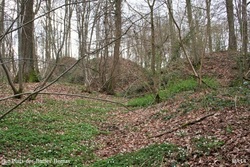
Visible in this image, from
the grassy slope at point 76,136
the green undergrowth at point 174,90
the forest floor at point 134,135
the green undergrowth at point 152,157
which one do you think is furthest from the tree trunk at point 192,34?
the green undergrowth at point 152,157

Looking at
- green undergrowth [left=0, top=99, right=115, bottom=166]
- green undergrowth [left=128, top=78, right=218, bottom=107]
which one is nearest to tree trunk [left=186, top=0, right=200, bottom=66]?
green undergrowth [left=128, top=78, right=218, bottom=107]

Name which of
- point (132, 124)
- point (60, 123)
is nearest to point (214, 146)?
point (132, 124)

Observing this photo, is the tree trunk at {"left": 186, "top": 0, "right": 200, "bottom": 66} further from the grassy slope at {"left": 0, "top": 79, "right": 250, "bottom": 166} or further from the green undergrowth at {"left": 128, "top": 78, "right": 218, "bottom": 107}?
the grassy slope at {"left": 0, "top": 79, "right": 250, "bottom": 166}

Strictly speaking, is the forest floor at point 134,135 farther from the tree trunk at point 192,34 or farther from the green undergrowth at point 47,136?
the tree trunk at point 192,34

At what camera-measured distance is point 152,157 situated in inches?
177

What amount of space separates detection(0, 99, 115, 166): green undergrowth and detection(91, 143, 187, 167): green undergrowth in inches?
30.5

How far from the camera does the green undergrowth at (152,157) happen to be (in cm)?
425

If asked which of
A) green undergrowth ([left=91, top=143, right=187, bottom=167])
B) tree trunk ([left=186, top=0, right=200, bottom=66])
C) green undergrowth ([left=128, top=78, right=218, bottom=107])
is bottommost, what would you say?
green undergrowth ([left=91, top=143, right=187, bottom=167])

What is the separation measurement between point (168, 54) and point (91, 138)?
7.98 metres

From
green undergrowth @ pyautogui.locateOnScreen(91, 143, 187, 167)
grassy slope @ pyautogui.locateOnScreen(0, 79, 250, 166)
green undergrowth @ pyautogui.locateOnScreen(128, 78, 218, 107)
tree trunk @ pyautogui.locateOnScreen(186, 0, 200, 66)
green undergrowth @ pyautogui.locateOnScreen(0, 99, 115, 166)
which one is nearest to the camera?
green undergrowth @ pyautogui.locateOnScreen(91, 143, 187, 167)

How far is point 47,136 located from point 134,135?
234cm

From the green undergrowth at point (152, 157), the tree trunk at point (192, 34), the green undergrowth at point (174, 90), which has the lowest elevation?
the green undergrowth at point (152, 157)

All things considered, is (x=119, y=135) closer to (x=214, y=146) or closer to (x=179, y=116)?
(x=179, y=116)

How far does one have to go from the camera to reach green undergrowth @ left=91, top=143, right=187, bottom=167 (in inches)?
167
